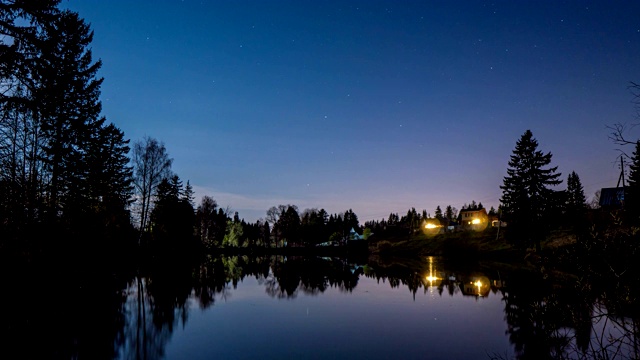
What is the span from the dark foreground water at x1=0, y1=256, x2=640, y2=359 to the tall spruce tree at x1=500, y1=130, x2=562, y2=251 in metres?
17.6

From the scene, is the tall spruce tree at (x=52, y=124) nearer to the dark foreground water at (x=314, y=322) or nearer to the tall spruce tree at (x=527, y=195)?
the dark foreground water at (x=314, y=322)

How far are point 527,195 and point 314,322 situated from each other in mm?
36235

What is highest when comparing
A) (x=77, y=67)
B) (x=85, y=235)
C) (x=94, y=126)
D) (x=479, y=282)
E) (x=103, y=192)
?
(x=77, y=67)

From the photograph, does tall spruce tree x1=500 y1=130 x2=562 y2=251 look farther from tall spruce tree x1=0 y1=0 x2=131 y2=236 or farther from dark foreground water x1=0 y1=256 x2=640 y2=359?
tall spruce tree x1=0 y1=0 x2=131 y2=236

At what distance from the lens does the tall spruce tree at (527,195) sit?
4097cm

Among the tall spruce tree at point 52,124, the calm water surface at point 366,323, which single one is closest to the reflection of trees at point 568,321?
the calm water surface at point 366,323

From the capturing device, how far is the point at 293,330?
13.9 metres

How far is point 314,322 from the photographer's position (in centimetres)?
1534

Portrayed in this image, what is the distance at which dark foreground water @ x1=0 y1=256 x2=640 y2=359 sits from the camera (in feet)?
34.9

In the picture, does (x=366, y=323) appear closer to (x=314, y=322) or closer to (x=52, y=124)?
(x=314, y=322)

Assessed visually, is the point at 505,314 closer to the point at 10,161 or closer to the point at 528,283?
the point at 528,283

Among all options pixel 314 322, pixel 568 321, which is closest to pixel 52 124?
pixel 314 322

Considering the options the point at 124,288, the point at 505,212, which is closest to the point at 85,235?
the point at 124,288

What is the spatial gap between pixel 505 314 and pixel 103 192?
78.2 ft
